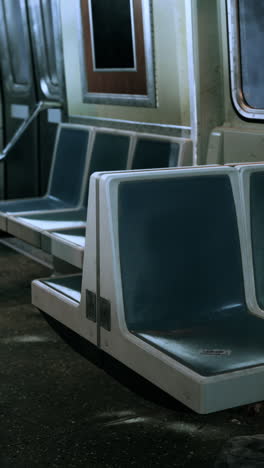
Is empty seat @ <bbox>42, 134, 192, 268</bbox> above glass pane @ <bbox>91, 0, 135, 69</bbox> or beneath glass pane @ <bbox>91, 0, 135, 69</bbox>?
beneath

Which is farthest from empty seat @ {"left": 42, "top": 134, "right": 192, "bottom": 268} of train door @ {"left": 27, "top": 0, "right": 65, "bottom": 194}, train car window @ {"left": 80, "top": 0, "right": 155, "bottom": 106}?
train door @ {"left": 27, "top": 0, "right": 65, "bottom": 194}

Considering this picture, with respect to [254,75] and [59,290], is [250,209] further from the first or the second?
[254,75]

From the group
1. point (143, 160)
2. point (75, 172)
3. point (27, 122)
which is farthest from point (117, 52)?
point (27, 122)

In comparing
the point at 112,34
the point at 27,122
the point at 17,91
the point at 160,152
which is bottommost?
the point at 160,152

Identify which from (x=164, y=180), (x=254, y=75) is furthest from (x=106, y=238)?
(x=254, y=75)

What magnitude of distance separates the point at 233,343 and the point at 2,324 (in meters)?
1.95

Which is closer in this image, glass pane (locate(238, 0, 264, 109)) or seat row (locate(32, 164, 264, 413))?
seat row (locate(32, 164, 264, 413))

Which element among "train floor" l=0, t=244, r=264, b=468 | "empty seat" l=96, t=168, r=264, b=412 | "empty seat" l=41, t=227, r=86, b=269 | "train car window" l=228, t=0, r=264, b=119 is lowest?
"train floor" l=0, t=244, r=264, b=468

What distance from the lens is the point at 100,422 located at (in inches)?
106

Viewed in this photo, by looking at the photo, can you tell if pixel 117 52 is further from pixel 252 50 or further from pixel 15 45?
pixel 15 45

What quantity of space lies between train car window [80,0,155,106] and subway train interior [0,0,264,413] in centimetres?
1

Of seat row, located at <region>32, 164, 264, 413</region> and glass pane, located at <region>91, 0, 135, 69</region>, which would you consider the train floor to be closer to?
seat row, located at <region>32, 164, 264, 413</region>

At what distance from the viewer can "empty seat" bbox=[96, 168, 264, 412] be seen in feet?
7.45

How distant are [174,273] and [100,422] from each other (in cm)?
67
